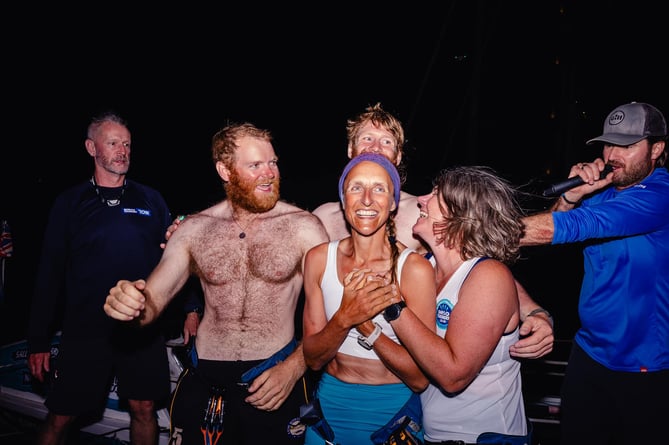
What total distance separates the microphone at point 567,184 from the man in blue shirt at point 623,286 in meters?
0.04

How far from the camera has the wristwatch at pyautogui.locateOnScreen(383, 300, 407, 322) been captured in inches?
82.2

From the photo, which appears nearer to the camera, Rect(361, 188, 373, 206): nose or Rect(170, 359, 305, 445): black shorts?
Rect(361, 188, 373, 206): nose

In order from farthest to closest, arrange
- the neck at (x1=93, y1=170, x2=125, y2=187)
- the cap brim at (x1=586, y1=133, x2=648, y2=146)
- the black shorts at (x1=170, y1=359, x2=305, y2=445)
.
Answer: the neck at (x1=93, y1=170, x2=125, y2=187), the cap brim at (x1=586, y1=133, x2=648, y2=146), the black shorts at (x1=170, y1=359, x2=305, y2=445)

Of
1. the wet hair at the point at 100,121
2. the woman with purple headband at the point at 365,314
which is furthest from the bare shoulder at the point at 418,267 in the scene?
the wet hair at the point at 100,121

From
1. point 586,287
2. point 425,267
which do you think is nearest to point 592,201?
point 586,287

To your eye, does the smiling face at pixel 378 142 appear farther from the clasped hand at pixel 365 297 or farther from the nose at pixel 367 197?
the clasped hand at pixel 365 297

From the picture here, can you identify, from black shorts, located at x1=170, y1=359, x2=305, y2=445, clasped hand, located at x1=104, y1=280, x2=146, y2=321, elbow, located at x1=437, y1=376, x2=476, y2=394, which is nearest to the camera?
elbow, located at x1=437, y1=376, x2=476, y2=394

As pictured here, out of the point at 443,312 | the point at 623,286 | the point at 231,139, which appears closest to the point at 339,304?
the point at 443,312

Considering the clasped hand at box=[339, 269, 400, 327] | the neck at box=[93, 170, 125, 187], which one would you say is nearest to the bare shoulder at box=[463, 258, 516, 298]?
the clasped hand at box=[339, 269, 400, 327]

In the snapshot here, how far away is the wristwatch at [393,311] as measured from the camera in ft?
6.85

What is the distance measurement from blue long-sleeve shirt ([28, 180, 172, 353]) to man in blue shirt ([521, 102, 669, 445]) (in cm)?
372

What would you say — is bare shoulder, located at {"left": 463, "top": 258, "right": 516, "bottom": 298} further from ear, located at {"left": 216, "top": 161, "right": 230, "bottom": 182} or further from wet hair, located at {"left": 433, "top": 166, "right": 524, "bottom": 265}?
ear, located at {"left": 216, "top": 161, "right": 230, "bottom": 182}

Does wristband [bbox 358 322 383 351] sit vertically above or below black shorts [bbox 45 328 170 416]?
above

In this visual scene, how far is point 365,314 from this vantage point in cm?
208
